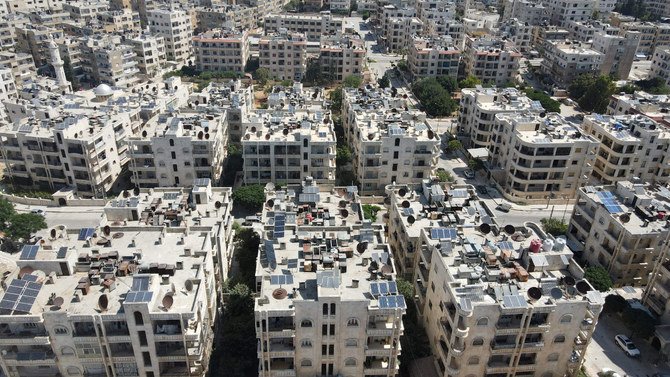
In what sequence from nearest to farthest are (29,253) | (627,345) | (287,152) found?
(29,253) < (627,345) < (287,152)

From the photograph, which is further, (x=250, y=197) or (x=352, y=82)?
(x=352, y=82)

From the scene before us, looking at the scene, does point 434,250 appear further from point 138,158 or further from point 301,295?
point 138,158

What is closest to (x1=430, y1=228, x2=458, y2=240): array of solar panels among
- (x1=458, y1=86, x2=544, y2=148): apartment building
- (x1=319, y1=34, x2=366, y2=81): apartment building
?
(x1=458, y1=86, x2=544, y2=148): apartment building

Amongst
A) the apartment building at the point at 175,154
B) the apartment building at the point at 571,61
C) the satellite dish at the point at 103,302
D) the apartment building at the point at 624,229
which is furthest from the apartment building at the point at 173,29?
the apartment building at the point at 624,229

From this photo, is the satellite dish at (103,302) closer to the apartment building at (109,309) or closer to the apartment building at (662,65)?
the apartment building at (109,309)

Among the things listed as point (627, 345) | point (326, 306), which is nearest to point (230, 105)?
point (326, 306)

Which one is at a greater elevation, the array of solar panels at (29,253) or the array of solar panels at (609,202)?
the array of solar panels at (29,253)

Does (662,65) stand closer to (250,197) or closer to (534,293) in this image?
(250,197)
